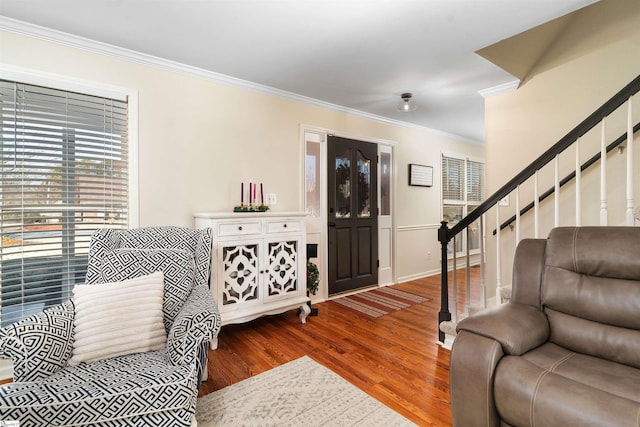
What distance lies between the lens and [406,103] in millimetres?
3418

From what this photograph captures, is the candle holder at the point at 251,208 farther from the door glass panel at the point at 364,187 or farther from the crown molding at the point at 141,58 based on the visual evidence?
the door glass panel at the point at 364,187

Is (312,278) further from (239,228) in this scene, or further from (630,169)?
(630,169)

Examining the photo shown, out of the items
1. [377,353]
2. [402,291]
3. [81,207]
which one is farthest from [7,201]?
[402,291]

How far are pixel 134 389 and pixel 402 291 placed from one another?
11.3 feet

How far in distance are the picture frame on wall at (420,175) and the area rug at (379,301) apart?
170 centimetres

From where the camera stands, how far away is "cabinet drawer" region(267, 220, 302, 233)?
283cm

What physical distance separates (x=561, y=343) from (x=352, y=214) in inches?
107

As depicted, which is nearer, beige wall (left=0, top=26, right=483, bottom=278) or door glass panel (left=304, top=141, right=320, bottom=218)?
beige wall (left=0, top=26, right=483, bottom=278)

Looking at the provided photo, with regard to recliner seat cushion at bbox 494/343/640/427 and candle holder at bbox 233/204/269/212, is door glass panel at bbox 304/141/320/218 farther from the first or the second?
recliner seat cushion at bbox 494/343/640/427

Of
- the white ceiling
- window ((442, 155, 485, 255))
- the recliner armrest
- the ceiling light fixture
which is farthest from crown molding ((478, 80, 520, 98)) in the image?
the recliner armrest

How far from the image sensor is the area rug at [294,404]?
161 centimetres

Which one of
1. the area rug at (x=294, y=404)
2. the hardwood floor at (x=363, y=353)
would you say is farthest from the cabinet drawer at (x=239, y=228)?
the area rug at (x=294, y=404)

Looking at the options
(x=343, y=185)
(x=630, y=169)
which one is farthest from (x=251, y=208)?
(x=630, y=169)

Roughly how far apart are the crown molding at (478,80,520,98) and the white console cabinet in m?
2.35
